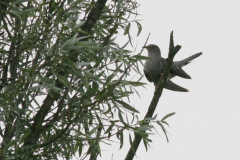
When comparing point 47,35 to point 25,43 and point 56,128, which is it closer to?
point 25,43

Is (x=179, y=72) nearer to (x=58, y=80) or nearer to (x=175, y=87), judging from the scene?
(x=175, y=87)

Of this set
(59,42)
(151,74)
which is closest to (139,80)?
→ (59,42)

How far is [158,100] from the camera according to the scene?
4254 millimetres

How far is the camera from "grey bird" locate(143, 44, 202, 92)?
662 cm

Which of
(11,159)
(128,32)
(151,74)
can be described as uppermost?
(151,74)

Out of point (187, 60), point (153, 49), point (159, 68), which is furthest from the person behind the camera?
point (153, 49)

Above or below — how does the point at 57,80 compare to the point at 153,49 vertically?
below

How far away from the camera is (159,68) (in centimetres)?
680

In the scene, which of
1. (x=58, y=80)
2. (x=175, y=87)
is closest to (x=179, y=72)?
(x=175, y=87)

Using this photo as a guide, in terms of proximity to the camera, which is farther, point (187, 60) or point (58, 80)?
point (187, 60)

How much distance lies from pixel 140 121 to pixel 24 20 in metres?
1.25

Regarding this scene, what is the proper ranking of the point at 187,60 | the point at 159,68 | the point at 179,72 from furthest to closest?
the point at 187,60 → the point at 159,68 → the point at 179,72

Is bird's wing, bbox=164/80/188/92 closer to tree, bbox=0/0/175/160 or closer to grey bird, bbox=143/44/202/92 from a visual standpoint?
grey bird, bbox=143/44/202/92

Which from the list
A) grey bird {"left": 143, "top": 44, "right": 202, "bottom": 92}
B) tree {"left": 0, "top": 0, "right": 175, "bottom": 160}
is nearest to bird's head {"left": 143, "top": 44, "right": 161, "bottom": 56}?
grey bird {"left": 143, "top": 44, "right": 202, "bottom": 92}
